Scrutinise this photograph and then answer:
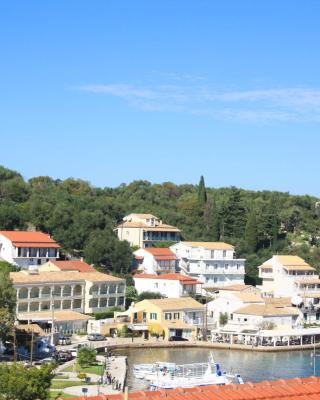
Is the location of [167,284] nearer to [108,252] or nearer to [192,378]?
[108,252]

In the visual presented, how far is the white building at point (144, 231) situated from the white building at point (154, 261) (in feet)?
21.4

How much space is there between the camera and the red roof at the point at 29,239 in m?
80.4

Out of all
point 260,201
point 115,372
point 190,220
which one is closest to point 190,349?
point 115,372

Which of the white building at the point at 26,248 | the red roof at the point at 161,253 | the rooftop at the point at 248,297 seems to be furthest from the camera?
the red roof at the point at 161,253

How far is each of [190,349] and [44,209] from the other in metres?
29.3

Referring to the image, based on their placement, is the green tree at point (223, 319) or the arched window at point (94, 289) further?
the green tree at point (223, 319)

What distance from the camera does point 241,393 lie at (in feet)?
78.6

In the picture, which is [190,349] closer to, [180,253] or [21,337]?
[21,337]

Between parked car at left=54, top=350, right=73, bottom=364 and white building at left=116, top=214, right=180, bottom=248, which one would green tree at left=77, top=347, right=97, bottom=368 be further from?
white building at left=116, top=214, right=180, bottom=248

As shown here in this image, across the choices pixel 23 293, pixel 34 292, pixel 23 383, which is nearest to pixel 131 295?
pixel 34 292

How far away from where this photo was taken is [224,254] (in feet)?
306

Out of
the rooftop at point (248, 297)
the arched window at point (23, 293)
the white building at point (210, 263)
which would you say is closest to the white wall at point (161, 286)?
the rooftop at point (248, 297)

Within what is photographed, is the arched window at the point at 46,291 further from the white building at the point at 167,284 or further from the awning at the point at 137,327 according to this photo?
the white building at the point at 167,284

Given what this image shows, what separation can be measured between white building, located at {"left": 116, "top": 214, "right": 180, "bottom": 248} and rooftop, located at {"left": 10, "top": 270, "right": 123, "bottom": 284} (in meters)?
19.3
